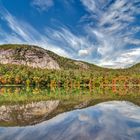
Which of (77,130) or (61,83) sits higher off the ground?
(61,83)

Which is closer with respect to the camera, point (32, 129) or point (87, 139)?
point (87, 139)

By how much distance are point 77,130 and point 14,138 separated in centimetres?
467

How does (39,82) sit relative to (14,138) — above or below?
above

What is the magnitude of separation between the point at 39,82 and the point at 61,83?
528 inches

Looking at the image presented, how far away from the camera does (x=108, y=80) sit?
638 ft

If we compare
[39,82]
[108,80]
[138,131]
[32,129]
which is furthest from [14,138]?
[108,80]

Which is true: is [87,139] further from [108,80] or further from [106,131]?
[108,80]

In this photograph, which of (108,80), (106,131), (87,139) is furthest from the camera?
(108,80)

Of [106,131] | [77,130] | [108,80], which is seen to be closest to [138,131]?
[106,131]

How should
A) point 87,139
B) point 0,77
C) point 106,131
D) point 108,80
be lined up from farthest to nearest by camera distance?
point 108,80 < point 0,77 < point 106,131 < point 87,139

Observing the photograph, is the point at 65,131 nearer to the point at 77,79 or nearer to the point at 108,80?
the point at 77,79

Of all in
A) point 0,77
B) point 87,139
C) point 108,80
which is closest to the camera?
point 87,139

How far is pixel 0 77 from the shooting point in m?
175

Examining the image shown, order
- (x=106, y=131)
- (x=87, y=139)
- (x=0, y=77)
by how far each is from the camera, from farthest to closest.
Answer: (x=0, y=77) < (x=106, y=131) < (x=87, y=139)
